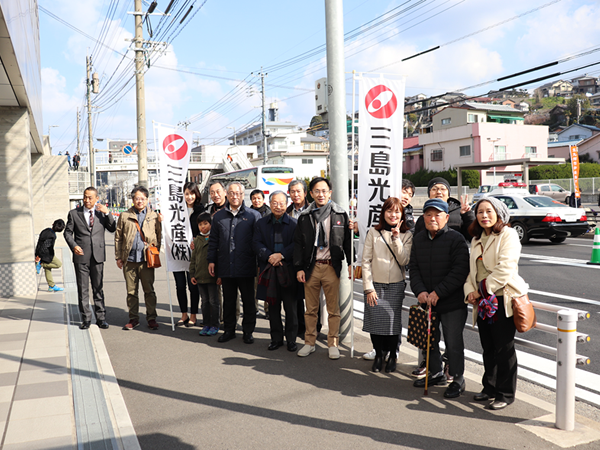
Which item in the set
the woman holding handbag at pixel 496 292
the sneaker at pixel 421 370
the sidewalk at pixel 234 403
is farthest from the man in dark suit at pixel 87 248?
the woman holding handbag at pixel 496 292

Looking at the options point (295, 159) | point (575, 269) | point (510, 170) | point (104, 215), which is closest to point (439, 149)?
point (510, 170)

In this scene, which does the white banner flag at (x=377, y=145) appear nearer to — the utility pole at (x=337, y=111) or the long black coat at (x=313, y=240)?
the long black coat at (x=313, y=240)

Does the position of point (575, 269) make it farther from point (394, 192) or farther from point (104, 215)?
point (104, 215)

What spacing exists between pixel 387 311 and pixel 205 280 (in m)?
2.89

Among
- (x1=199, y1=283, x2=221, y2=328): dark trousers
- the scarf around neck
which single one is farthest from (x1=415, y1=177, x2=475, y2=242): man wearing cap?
(x1=199, y1=283, x2=221, y2=328): dark trousers

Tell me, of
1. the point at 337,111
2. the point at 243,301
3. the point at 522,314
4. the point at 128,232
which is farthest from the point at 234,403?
the point at 337,111

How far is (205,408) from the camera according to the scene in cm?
402

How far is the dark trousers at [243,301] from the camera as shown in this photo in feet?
19.7

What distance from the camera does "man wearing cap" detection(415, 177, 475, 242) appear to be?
5211 millimetres

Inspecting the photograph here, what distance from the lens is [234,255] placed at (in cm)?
592

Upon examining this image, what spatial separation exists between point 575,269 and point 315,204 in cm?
837

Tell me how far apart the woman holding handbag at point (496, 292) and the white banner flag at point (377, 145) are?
1.39 metres

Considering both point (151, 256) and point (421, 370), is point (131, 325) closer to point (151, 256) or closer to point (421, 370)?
point (151, 256)

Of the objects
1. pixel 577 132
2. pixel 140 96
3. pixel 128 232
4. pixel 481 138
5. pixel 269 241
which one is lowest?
pixel 269 241
